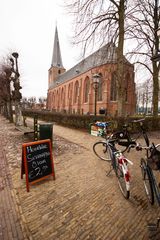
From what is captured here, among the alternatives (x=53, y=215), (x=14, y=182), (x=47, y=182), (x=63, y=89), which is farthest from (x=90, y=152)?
(x=63, y=89)

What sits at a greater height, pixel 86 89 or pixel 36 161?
pixel 86 89

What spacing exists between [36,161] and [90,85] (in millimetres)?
30748

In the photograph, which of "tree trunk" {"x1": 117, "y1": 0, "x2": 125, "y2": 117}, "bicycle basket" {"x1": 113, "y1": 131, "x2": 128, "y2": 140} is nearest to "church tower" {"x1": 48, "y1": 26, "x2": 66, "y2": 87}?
"tree trunk" {"x1": 117, "y1": 0, "x2": 125, "y2": 117}

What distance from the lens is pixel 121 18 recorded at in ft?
34.6

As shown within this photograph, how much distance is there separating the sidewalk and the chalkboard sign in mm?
217

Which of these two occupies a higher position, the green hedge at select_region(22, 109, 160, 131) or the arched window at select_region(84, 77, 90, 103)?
the arched window at select_region(84, 77, 90, 103)

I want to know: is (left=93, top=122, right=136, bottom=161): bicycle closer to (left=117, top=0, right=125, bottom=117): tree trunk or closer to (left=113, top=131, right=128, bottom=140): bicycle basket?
(left=113, top=131, right=128, bottom=140): bicycle basket

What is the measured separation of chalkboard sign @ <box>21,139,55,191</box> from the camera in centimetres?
341

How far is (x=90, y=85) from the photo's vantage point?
33.0 m

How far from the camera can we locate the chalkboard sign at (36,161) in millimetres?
3410

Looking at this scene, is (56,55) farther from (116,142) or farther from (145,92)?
(116,142)

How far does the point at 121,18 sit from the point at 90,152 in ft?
31.6

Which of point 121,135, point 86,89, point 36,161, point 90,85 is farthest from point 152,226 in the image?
point 86,89

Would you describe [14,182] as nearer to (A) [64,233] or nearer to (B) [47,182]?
(B) [47,182]
